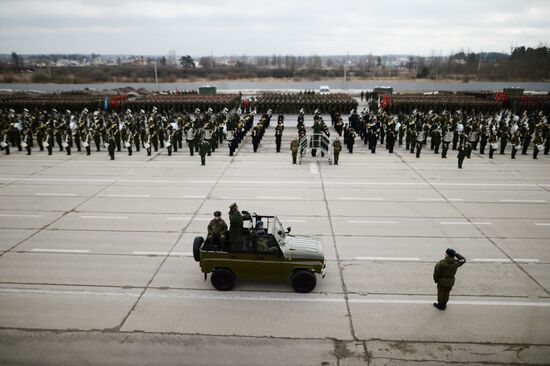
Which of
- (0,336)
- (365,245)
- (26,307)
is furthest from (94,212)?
(365,245)

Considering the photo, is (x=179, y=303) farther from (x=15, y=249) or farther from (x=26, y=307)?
(x=15, y=249)

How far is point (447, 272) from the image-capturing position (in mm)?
7652

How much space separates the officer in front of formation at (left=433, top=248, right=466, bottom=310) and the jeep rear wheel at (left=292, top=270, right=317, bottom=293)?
96.7 inches

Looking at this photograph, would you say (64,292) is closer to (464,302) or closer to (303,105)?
(464,302)

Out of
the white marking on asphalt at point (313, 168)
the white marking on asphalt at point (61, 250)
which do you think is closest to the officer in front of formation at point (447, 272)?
the white marking on asphalt at point (61, 250)

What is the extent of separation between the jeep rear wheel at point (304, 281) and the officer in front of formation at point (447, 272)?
246cm

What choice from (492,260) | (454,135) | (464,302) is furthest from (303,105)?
(464,302)

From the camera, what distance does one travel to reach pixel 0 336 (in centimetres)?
720

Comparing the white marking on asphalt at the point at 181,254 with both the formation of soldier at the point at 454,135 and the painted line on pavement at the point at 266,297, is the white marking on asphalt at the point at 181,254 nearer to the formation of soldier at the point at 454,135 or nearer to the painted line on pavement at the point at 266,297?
the painted line on pavement at the point at 266,297

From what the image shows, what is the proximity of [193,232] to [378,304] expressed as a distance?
572cm

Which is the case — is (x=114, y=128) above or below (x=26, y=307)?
above

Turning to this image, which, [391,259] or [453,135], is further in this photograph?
[453,135]

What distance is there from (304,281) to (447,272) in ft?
9.29

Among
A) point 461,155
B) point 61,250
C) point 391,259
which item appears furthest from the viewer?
point 461,155
